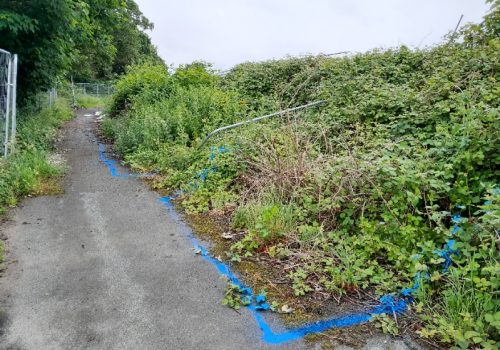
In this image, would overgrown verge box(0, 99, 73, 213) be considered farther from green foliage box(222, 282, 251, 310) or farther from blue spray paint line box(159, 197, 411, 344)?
blue spray paint line box(159, 197, 411, 344)

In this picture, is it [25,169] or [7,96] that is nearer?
[25,169]

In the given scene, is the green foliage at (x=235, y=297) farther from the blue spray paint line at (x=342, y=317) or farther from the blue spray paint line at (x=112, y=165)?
the blue spray paint line at (x=112, y=165)

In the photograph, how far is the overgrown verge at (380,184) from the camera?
2.78 metres

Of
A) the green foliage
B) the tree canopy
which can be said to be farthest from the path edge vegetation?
the green foliage

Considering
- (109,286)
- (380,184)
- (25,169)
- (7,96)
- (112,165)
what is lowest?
(109,286)

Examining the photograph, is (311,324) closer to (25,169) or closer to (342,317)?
(342,317)

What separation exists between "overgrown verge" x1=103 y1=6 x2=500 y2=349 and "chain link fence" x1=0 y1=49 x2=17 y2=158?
7.09ft

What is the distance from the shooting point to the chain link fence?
6.19 meters

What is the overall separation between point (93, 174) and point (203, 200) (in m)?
2.85

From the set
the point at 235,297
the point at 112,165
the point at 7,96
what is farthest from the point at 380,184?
the point at 7,96

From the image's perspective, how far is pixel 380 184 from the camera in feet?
12.2

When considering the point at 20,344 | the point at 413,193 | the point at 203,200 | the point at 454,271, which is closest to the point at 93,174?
the point at 203,200

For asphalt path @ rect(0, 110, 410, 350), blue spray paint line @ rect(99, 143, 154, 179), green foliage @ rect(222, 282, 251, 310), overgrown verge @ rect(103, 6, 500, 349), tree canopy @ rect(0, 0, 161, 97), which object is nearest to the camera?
asphalt path @ rect(0, 110, 410, 350)

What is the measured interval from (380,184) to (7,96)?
652 centimetres
